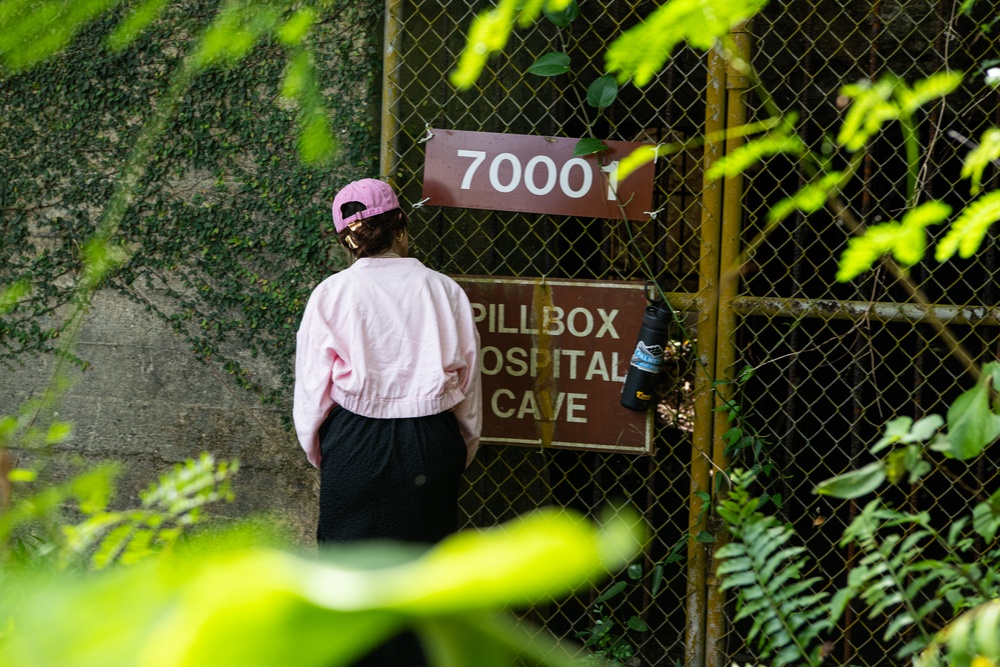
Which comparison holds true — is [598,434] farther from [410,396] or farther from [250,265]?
[250,265]

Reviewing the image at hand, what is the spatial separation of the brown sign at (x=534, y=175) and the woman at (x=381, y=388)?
27 cm

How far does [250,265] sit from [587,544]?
3.10 meters

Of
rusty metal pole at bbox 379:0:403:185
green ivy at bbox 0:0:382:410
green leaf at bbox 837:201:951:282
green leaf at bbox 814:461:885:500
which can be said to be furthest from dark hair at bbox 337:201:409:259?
green leaf at bbox 814:461:885:500

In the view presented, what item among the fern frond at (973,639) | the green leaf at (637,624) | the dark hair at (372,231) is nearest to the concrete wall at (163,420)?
the dark hair at (372,231)

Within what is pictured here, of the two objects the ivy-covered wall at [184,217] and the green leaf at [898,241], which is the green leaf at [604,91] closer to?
the ivy-covered wall at [184,217]

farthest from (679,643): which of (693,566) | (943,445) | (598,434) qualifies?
(943,445)

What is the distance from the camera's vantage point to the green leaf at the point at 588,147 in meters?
2.87

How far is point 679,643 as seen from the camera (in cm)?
358

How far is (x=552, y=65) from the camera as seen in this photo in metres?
2.88

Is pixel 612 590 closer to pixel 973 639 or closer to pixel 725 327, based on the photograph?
pixel 725 327

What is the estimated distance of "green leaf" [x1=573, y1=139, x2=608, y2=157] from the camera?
2871 millimetres

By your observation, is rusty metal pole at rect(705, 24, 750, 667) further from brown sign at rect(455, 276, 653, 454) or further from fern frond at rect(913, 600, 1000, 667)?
fern frond at rect(913, 600, 1000, 667)

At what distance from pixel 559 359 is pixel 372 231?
72cm

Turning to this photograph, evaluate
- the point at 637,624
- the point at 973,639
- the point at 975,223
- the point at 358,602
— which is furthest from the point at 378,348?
the point at 358,602
